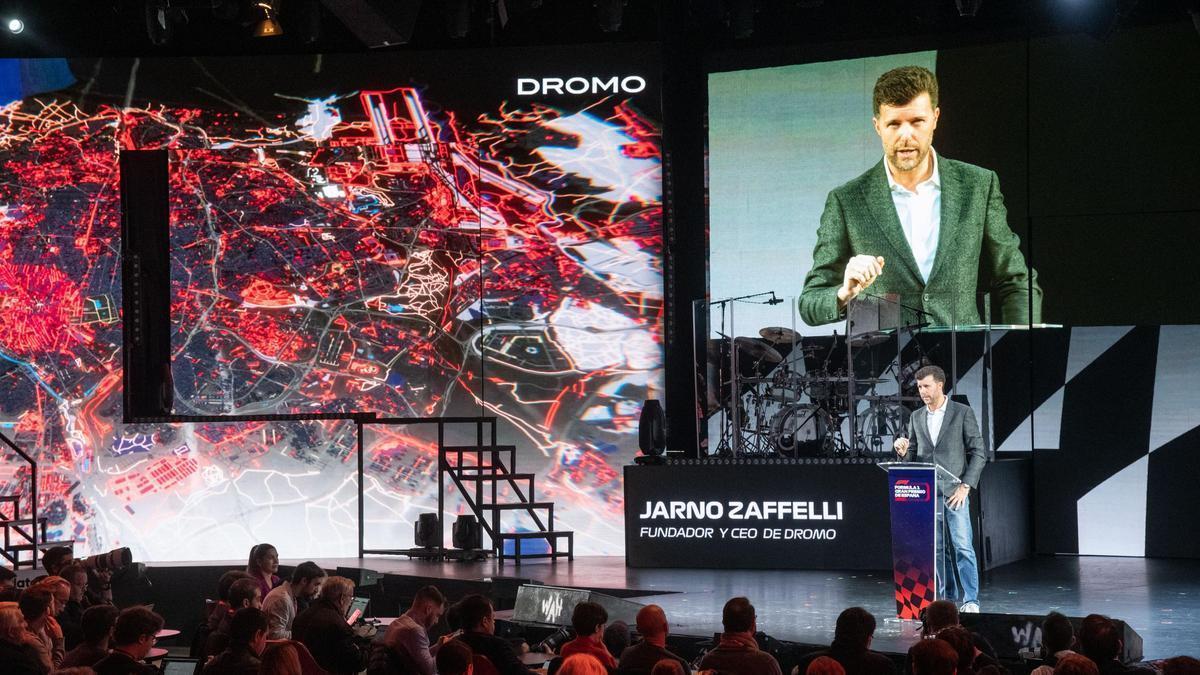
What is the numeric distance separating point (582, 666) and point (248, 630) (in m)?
1.19

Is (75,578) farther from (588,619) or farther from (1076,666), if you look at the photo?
(1076,666)

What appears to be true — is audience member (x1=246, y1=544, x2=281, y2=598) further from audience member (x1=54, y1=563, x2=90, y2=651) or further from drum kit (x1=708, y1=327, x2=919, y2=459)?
drum kit (x1=708, y1=327, x2=919, y2=459)

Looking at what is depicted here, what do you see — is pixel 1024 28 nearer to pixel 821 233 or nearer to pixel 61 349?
pixel 821 233

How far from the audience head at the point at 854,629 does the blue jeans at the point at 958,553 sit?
10.4 ft

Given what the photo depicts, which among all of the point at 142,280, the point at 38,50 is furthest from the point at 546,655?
the point at 38,50

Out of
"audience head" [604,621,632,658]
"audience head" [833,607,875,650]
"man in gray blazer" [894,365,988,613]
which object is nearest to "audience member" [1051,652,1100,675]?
"audience head" [833,607,875,650]

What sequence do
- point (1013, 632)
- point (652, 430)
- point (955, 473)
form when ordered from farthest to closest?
1. point (652, 430)
2. point (955, 473)
3. point (1013, 632)

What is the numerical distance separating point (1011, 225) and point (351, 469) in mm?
6397

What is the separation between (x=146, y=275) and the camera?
36.4ft

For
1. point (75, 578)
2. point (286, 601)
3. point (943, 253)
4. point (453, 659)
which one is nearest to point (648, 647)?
point (453, 659)

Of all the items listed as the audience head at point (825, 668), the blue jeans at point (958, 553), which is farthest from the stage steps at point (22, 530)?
the audience head at point (825, 668)

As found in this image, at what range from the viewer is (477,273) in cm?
1341

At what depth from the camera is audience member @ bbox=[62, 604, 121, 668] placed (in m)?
5.32

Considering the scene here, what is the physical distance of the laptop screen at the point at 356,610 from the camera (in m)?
6.82
